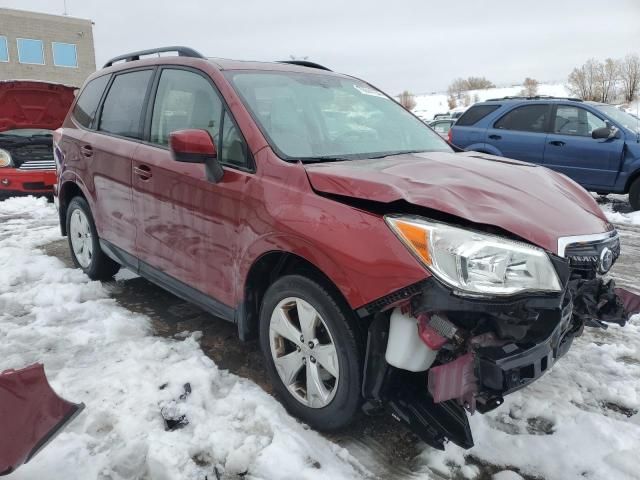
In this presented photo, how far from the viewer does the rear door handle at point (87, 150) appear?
4.08m

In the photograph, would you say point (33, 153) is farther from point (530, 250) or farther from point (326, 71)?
point (530, 250)

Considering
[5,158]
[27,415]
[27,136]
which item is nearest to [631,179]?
[27,415]

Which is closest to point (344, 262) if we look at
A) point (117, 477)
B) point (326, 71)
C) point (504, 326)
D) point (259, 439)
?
point (504, 326)

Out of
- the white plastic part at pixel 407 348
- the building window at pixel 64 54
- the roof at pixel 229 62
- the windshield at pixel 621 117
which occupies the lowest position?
the white plastic part at pixel 407 348

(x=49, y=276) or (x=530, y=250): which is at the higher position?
(x=530, y=250)

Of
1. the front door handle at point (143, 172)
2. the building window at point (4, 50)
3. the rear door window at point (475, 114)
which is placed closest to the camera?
the front door handle at point (143, 172)

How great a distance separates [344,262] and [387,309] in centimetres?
26

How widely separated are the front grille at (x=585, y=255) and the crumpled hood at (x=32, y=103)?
8335 millimetres

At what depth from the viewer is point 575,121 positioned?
845cm

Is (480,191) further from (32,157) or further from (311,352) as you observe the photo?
(32,157)

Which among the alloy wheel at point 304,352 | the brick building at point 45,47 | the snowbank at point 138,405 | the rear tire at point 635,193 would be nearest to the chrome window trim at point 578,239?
the alloy wheel at point 304,352

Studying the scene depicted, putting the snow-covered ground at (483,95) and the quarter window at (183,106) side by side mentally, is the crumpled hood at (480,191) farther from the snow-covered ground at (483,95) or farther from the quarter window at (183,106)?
the snow-covered ground at (483,95)

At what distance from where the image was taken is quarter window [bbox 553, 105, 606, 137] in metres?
8.30

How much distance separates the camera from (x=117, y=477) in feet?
7.10
